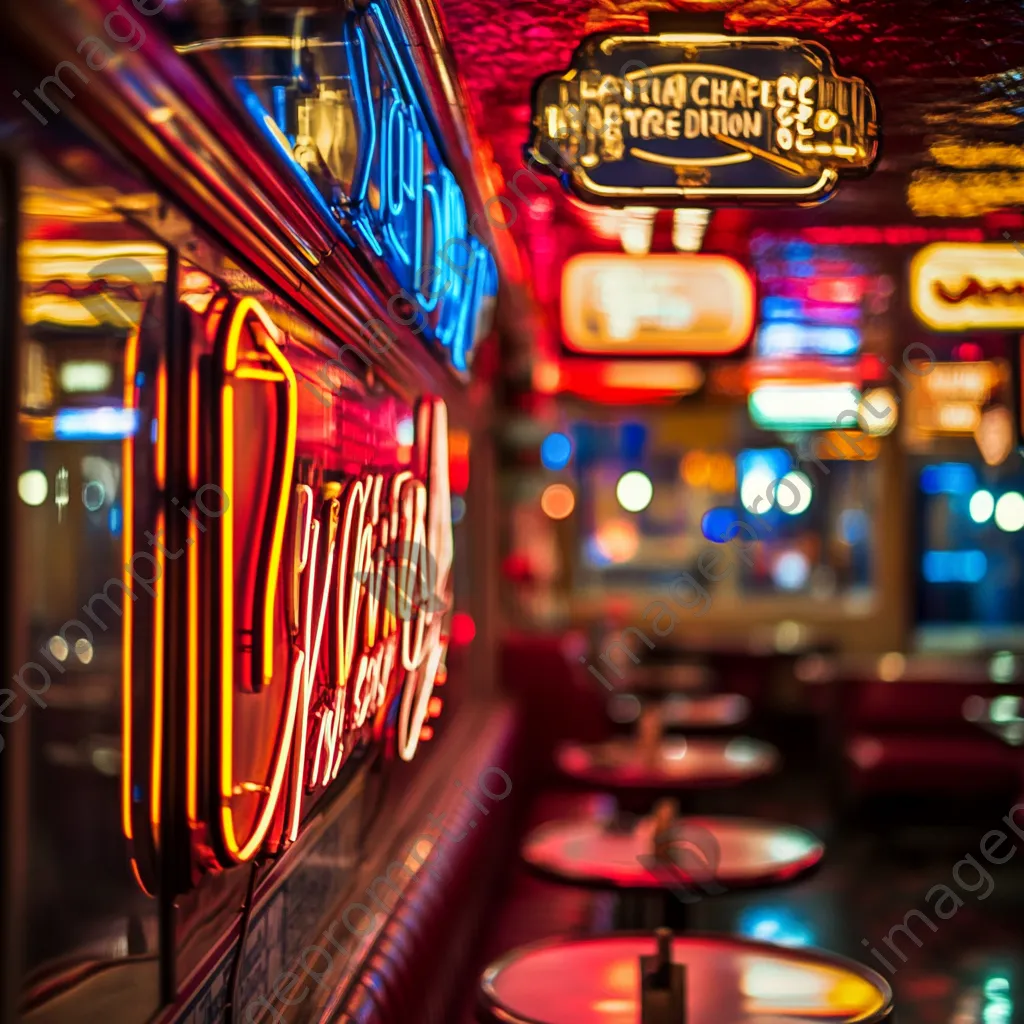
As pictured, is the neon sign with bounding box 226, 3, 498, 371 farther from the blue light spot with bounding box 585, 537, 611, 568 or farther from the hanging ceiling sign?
the blue light spot with bounding box 585, 537, 611, 568

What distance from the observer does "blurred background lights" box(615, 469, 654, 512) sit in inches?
454

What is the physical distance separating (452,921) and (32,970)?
237 centimetres

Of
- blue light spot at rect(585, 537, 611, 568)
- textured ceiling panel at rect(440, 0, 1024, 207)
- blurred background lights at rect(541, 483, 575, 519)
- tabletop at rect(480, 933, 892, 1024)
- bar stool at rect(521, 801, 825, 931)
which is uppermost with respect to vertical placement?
textured ceiling panel at rect(440, 0, 1024, 207)

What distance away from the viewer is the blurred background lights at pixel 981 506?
37.3ft

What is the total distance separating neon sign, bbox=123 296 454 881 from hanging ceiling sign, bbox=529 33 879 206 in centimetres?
88

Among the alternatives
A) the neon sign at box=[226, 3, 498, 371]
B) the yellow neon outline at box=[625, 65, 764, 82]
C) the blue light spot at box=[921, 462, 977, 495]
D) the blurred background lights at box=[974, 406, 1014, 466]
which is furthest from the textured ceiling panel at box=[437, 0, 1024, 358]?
the blue light spot at box=[921, 462, 977, 495]

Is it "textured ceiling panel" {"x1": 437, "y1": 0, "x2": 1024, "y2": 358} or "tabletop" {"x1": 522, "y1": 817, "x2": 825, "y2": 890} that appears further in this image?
"tabletop" {"x1": 522, "y1": 817, "x2": 825, "y2": 890}

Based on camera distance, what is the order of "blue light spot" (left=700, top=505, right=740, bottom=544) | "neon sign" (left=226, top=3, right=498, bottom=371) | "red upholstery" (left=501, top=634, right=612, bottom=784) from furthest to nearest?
"blue light spot" (left=700, top=505, right=740, bottom=544)
"red upholstery" (left=501, top=634, right=612, bottom=784)
"neon sign" (left=226, top=3, right=498, bottom=371)

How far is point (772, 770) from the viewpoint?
5641 mm

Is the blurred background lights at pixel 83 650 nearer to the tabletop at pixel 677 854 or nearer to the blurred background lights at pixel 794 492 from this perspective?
the tabletop at pixel 677 854

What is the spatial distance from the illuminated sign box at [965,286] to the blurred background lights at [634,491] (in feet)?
18.9

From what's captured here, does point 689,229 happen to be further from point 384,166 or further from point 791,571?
point 791,571

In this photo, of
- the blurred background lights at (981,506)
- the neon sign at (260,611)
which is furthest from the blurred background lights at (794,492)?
the neon sign at (260,611)

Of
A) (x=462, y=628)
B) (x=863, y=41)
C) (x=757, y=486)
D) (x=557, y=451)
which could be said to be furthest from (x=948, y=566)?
(x=863, y=41)
